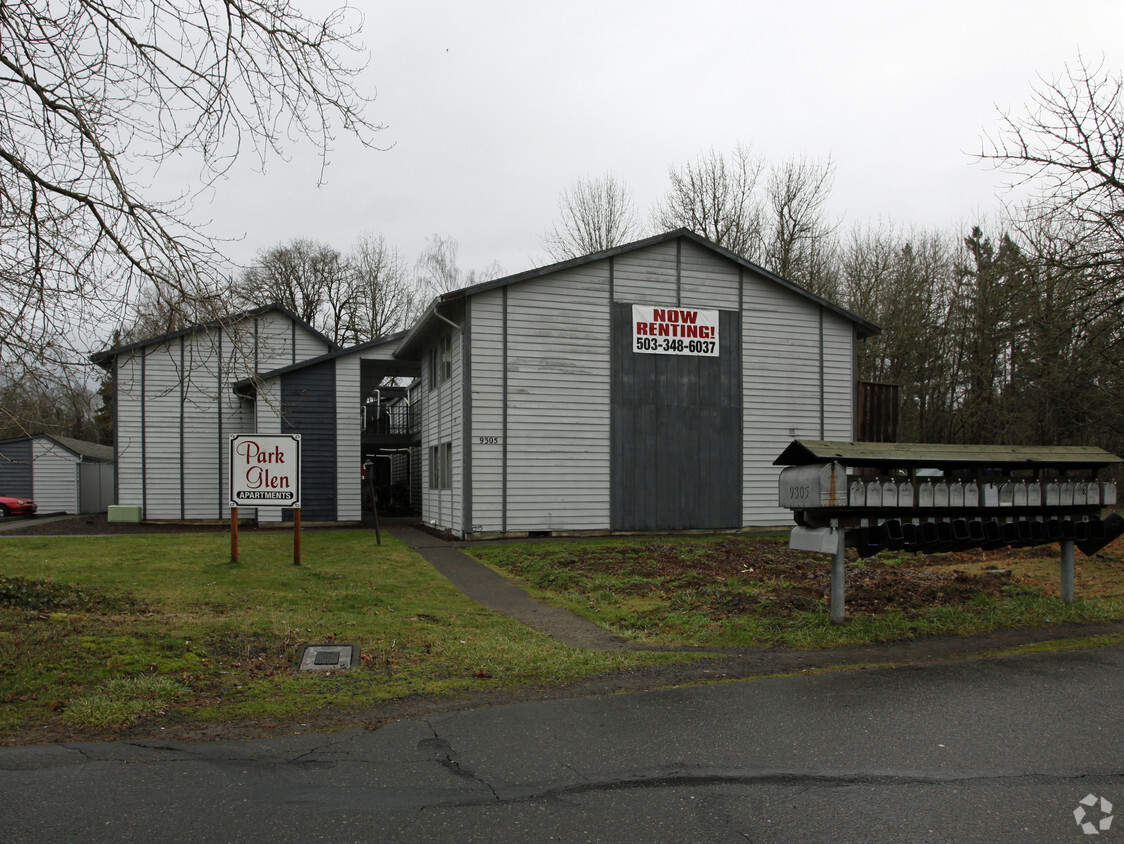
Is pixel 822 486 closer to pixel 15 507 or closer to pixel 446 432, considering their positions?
pixel 446 432

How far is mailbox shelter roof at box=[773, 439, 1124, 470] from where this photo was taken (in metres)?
7.96

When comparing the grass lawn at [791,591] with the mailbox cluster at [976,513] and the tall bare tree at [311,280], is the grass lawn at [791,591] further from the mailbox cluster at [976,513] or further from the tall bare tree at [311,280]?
the tall bare tree at [311,280]

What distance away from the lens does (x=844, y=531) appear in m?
8.03

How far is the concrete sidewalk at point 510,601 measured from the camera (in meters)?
8.20

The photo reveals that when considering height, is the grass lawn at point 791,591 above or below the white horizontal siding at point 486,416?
below

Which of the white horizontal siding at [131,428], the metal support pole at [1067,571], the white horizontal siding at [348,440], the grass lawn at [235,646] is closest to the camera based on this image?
the grass lawn at [235,646]

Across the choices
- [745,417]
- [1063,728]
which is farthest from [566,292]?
[1063,728]

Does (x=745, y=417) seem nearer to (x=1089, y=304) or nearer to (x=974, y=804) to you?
(x=1089, y=304)

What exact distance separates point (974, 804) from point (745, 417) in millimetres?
16674

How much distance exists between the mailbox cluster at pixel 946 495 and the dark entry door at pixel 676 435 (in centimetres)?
1065

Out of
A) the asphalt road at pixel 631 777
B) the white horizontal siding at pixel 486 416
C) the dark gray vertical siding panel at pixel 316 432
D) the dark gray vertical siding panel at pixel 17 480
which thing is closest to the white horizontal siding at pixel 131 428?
the dark gray vertical siding panel at pixel 316 432

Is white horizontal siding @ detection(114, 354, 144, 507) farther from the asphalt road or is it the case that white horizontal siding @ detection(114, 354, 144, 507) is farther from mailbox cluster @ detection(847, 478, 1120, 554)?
mailbox cluster @ detection(847, 478, 1120, 554)

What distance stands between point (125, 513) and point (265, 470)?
14162 mm

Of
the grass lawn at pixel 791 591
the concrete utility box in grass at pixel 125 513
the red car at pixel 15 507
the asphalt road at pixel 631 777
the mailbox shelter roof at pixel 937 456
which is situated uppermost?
the mailbox shelter roof at pixel 937 456
